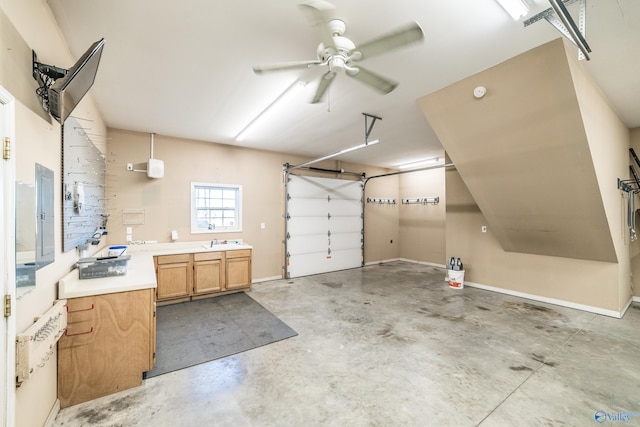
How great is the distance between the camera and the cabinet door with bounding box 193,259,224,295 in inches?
179

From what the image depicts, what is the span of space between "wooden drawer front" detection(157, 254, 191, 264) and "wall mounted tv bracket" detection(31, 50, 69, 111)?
2.94 meters

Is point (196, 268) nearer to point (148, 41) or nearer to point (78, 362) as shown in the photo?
point (78, 362)

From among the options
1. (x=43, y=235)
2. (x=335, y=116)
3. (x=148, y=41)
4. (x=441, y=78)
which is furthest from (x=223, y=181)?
(x=441, y=78)

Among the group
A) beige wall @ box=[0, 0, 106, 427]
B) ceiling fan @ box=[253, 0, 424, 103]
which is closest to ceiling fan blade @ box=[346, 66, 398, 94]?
ceiling fan @ box=[253, 0, 424, 103]

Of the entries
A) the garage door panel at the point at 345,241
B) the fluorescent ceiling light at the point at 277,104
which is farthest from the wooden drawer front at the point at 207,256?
the garage door panel at the point at 345,241

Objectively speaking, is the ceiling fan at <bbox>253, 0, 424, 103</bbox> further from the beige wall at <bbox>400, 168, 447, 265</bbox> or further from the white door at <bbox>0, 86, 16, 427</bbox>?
the beige wall at <bbox>400, 168, 447, 265</bbox>

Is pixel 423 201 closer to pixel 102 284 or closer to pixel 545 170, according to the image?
pixel 545 170

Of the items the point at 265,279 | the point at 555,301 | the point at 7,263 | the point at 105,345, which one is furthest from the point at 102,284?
the point at 555,301

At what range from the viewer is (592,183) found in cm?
301

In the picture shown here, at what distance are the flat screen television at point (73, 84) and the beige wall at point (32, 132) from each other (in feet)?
0.28

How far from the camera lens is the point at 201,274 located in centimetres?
458

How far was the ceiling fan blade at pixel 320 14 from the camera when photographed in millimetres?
1450

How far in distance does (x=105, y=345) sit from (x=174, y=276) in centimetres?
229

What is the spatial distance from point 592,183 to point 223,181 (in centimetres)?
564
